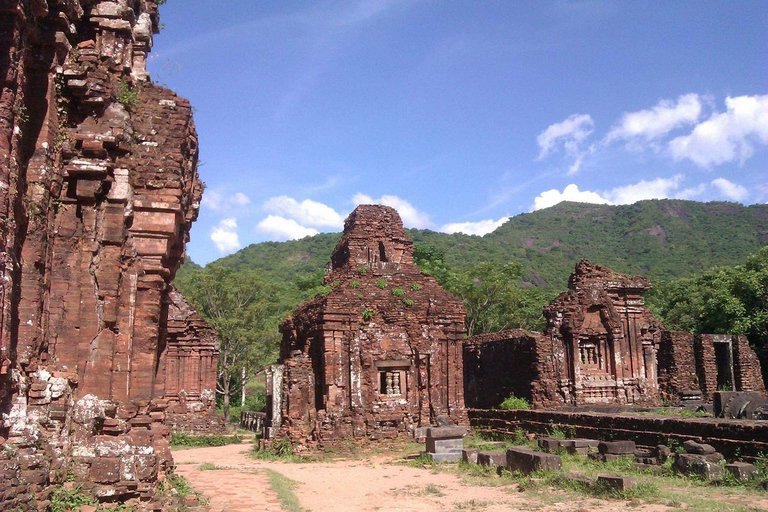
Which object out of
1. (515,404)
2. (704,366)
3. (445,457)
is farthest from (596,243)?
(445,457)

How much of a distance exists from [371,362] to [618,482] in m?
10.1

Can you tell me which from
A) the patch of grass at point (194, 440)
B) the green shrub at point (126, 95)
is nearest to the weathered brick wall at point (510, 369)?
the patch of grass at point (194, 440)

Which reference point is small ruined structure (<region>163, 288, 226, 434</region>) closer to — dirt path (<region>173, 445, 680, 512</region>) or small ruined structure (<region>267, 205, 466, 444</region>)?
small ruined structure (<region>267, 205, 466, 444</region>)

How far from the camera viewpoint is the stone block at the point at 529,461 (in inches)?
457

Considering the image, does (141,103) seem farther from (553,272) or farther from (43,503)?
(553,272)

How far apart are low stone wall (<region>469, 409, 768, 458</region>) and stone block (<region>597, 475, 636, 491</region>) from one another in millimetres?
2967

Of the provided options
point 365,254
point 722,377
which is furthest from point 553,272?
point 365,254

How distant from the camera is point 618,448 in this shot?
41.9ft

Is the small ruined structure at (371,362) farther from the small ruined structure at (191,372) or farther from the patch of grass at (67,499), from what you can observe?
the patch of grass at (67,499)

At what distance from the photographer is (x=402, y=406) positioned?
18.9 m

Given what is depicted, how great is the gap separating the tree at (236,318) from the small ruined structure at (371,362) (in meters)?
14.5

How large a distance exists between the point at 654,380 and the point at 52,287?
21.4 metres

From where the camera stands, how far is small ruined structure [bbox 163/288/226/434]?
75.0 ft

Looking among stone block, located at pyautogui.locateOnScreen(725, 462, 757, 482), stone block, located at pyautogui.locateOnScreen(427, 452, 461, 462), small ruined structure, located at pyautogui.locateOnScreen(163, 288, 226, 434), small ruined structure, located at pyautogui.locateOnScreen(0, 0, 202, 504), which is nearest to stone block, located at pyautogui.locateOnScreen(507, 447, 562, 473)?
stone block, located at pyautogui.locateOnScreen(427, 452, 461, 462)
